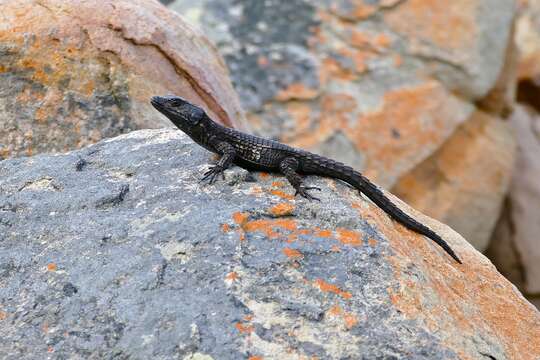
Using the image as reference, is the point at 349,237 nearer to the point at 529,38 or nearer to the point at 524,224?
the point at 524,224

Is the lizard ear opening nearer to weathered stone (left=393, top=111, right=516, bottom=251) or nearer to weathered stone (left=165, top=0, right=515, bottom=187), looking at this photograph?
weathered stone (left=165, top=0, right=515, bottom=187)

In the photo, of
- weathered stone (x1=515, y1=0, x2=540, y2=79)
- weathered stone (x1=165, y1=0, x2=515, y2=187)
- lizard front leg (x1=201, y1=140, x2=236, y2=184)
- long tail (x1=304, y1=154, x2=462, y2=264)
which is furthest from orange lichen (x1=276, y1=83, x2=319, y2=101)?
weathered stone (x1=515, y1=0, x2=540, y2=79)

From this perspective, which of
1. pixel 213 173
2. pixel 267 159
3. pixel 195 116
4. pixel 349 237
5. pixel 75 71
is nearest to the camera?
pixel 349 237

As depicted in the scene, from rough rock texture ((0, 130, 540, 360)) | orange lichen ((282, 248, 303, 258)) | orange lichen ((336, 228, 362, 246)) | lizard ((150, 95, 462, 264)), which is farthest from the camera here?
lizard ((150, 95, 462, 264))

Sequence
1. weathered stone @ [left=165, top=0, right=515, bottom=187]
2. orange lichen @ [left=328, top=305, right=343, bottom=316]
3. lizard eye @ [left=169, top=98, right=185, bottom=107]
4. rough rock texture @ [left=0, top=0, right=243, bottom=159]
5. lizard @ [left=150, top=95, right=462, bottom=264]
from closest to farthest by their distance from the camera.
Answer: orange lichen @ [left=328, top=305, right=343, bottom=316], lizard @ [left=150, top=95, right=462, bottom=264], lizard eye @ [left=169, top=98, right=185, bottom=107], rough rock texture @ [left=0, top=0, right=243, bottom=159], weathered stone @ [left=165, top=0, right=515, bottom=187]

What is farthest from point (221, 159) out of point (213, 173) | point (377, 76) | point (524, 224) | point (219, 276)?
point (524, 224)

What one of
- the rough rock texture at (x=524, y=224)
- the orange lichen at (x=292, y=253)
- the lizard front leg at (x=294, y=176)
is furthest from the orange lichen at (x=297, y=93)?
the orange lichen at (x=292, y=253)
